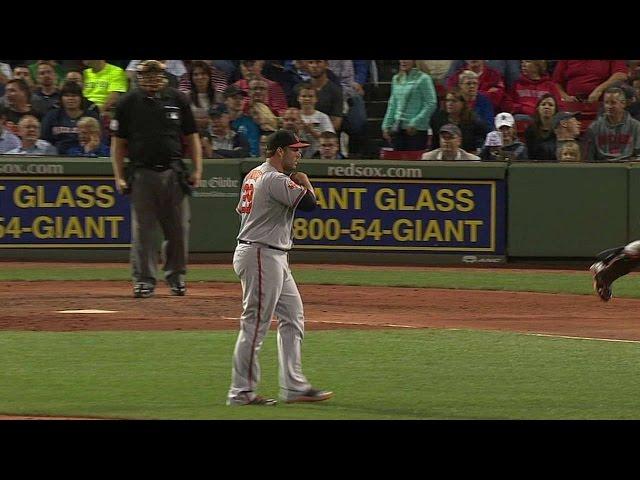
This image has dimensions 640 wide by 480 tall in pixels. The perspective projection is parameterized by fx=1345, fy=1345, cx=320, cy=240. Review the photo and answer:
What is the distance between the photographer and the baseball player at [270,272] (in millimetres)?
8867

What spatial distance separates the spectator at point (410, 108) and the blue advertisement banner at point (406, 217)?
132 centimetres

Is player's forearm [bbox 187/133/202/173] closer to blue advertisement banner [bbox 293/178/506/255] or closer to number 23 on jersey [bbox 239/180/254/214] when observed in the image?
blue advertisement banner [bbox 293/178/506/255]

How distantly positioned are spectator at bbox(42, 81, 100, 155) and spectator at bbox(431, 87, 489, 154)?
16.3ft

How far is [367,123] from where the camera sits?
19766 mm

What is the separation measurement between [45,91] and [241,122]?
2.89 m

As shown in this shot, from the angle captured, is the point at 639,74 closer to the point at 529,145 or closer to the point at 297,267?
the point at 529,145

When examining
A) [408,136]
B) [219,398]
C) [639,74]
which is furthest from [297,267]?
[219,398]

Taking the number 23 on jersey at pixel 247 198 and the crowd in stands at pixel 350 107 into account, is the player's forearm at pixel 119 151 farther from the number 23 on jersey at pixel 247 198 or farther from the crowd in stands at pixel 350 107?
the number 23 on jersey at pixel 247 198

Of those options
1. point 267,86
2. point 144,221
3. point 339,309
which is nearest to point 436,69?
point 267,86

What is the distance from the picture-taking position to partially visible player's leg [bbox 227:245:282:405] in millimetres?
8859

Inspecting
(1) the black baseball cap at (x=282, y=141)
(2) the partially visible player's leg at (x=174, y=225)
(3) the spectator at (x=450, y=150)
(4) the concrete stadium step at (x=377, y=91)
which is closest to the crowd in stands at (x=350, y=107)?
(3) the spectator at (x=450, y=150)

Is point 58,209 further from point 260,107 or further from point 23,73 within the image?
point 260,107

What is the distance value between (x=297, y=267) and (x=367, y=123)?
2.91 meters

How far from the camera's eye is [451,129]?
18.5 meters
